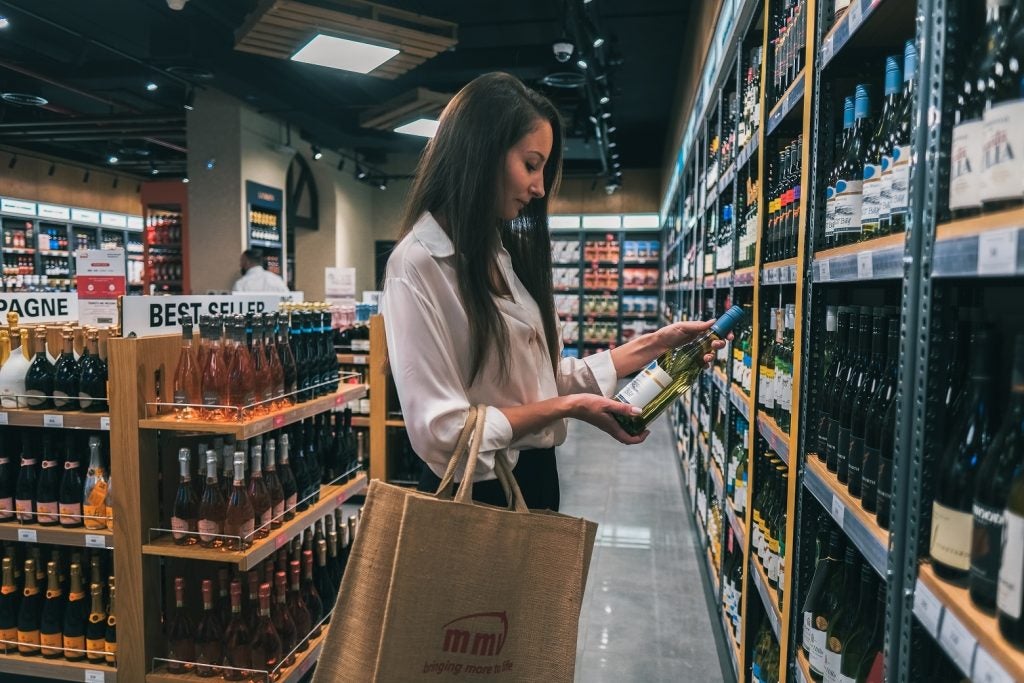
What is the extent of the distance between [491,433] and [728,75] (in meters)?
3.08

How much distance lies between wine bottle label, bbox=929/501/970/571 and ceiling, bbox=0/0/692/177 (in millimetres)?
5197

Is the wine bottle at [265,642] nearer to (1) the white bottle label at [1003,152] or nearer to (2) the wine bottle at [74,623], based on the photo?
(2) the wine bottle at [74,623]

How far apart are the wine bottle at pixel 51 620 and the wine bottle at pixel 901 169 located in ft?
9.95

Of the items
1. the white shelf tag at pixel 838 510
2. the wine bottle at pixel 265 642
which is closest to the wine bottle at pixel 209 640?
the wine bottle at pixel 265 642

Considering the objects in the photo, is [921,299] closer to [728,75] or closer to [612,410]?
[612,410]

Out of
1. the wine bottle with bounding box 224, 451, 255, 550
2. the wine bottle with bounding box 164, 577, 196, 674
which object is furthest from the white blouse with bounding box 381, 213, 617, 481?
the wine bottle with bounding box 164, 577, 196, 674

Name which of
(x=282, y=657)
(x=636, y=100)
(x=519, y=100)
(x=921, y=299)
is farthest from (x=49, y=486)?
(x=636, y=100)

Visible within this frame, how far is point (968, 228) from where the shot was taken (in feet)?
2.93

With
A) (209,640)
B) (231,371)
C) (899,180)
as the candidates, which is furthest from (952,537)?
(209,640)

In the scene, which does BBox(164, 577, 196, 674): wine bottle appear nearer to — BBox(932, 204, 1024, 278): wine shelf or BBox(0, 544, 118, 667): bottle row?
BBox(0, 544, 118, 667): bottle row

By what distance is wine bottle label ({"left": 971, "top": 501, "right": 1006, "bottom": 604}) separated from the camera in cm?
87

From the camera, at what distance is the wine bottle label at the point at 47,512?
8.47 ft

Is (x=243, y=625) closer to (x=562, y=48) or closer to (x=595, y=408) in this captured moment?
(x=595, y=408)

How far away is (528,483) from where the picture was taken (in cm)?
161
